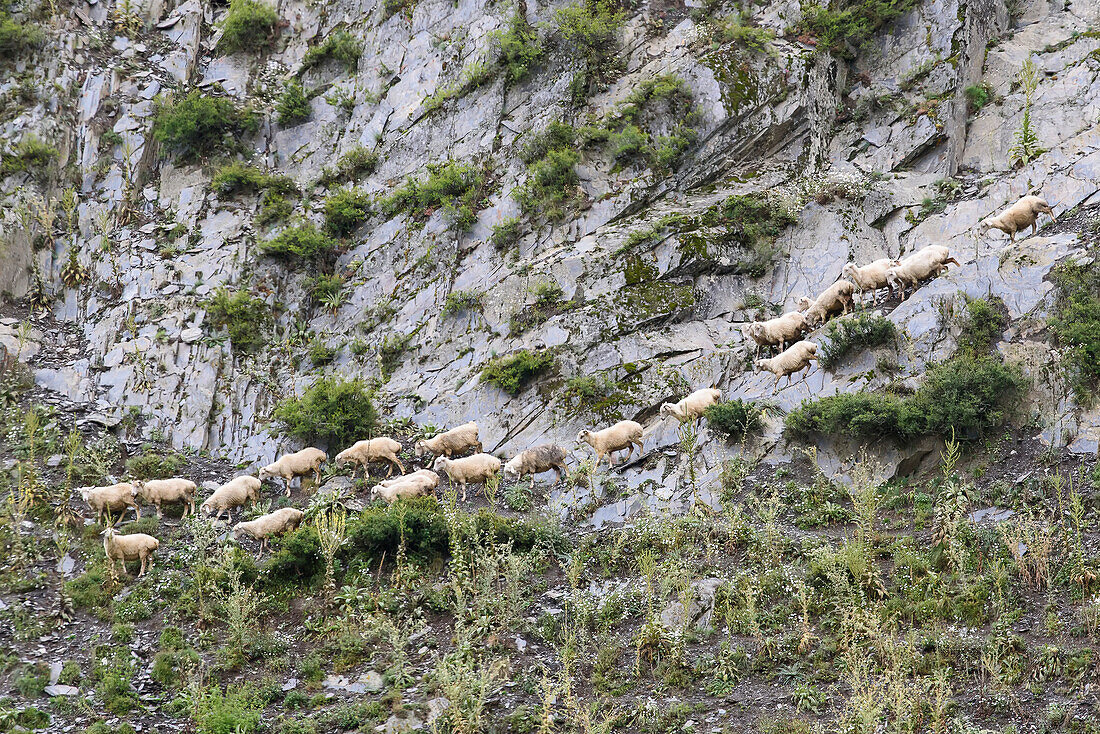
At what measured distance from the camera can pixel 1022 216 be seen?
16.4m

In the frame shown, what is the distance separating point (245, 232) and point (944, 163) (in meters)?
19.4

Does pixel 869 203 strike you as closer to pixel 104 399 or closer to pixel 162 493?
pixel 162 493

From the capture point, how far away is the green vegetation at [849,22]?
912 inches

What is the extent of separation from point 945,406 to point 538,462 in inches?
298

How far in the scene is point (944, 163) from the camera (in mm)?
20969

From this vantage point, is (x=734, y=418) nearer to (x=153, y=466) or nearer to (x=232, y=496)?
(x=232, y=496)

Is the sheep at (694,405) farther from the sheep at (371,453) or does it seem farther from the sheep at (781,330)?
the sheep at (371,453)

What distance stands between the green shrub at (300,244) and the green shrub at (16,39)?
442 inches

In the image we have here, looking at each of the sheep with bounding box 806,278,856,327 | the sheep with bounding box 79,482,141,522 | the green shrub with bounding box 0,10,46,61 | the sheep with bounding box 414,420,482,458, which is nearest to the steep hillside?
the green shrub with bounding box 0,10,46,61

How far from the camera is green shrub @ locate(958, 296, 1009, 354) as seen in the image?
48.3 feet

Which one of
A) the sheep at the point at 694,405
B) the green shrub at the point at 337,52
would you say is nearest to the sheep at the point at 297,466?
the sheep at the point at 694,405

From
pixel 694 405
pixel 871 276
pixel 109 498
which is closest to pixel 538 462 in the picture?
pixel 694 405

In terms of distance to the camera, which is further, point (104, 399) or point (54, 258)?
point (54, 258)

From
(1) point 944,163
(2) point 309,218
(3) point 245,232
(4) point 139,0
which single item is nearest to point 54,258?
(3) point 245,232
